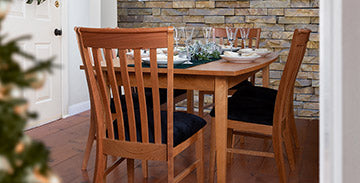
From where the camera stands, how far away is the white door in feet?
10.7

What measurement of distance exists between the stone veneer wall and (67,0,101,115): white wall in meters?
0.78

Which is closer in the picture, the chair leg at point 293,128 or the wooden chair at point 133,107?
the wooden chair at point 133,107

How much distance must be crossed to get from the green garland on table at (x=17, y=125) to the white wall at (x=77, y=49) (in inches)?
154

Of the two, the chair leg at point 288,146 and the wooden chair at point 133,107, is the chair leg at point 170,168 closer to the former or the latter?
the wooden chair at point 133,107

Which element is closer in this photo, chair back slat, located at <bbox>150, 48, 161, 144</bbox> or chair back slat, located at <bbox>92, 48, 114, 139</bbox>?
chair back slat, located at <bbox>150, 48, 161, 144</bbox>

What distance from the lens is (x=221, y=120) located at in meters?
1.89

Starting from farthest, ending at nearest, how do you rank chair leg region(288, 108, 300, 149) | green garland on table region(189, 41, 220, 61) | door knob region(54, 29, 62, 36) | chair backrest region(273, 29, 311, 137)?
door knob region(54, 29, 62, 36) → chair leg region(288, 108, 300, 149) → green garland on table region(189, 41, 220, 61) → chair backrest region(273, 29, 311, 137)

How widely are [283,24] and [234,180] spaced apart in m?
2.28

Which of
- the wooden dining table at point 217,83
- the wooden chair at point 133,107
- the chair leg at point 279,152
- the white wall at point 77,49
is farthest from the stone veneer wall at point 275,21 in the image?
the wooden chair at point 133,107

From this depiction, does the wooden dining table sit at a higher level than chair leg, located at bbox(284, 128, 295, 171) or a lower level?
higher

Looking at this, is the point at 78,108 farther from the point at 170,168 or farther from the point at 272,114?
the point at 170,168

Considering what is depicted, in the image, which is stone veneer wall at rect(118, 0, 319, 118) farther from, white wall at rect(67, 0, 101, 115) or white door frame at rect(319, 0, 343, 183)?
white door frame at rect(319, 0, 343, 183)

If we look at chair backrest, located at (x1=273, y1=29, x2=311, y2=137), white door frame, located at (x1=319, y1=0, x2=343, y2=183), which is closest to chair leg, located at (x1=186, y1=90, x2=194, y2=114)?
chair backrest, located at (x1=273, y1=29, x2=311, y2=137)

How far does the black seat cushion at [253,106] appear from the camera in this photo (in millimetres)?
2078
